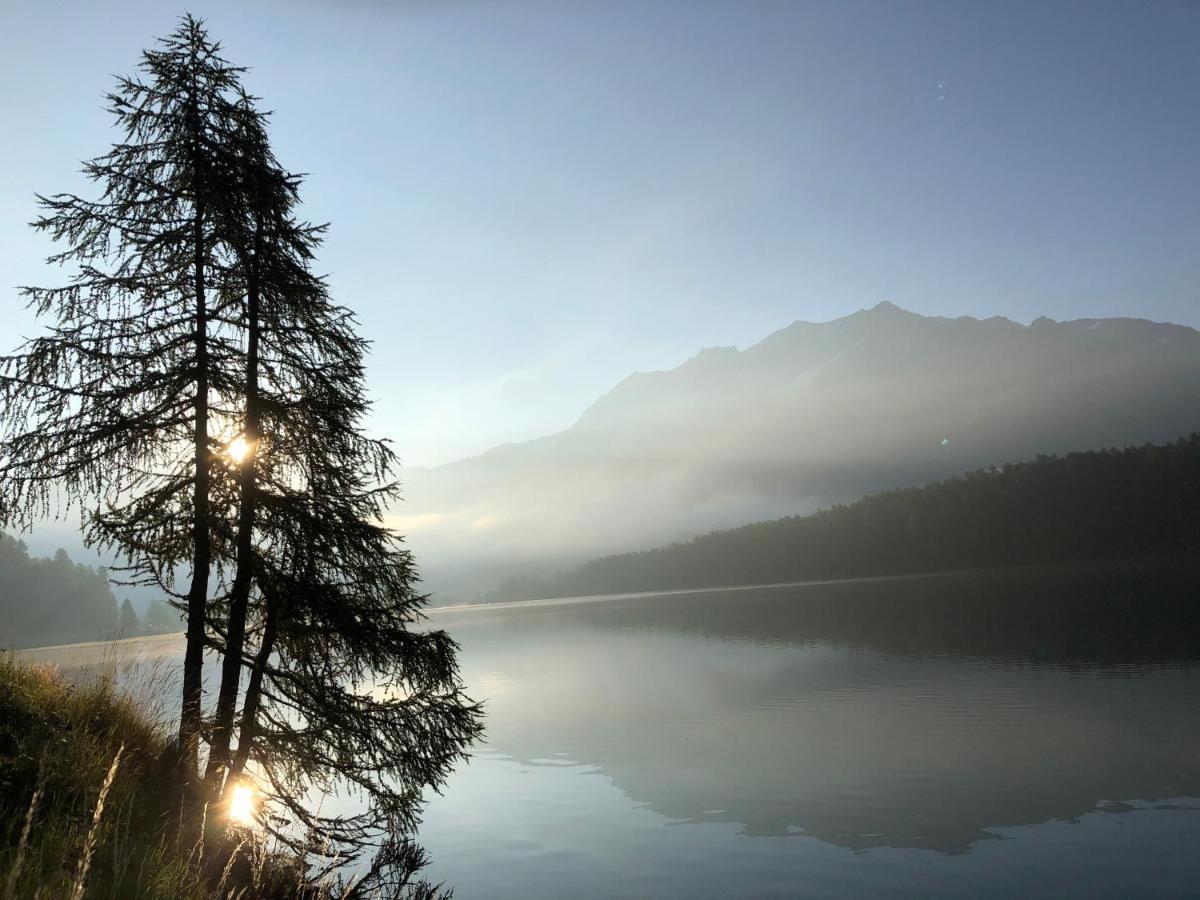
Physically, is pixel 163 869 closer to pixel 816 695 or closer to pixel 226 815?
pixel 226 815

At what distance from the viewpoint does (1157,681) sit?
29.7m

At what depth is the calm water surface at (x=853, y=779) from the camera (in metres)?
13.5

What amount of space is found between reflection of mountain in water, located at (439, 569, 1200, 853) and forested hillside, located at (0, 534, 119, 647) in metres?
117

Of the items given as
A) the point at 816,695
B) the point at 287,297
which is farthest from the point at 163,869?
the point at 816,695

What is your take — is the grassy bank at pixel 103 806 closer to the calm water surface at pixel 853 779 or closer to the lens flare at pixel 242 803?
the lens flare at pixel 242 803

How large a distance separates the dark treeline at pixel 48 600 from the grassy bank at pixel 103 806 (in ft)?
484

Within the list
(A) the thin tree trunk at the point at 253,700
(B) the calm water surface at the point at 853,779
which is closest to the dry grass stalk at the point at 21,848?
(A) the thin tree trunk at the point at 253,700

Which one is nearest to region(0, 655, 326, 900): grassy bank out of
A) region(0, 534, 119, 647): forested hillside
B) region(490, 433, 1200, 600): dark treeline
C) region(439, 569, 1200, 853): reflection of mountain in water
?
region(439, 569, 1200, 853): reflection of mountain in water

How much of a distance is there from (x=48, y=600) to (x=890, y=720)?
169246 millimetres

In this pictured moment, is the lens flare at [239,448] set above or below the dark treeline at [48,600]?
above

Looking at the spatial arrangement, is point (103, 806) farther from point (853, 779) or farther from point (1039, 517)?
point (1039, 517)

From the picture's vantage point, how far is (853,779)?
63.6 ft

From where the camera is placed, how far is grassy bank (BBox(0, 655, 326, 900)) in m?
5.66

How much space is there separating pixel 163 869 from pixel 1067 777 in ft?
66.7
